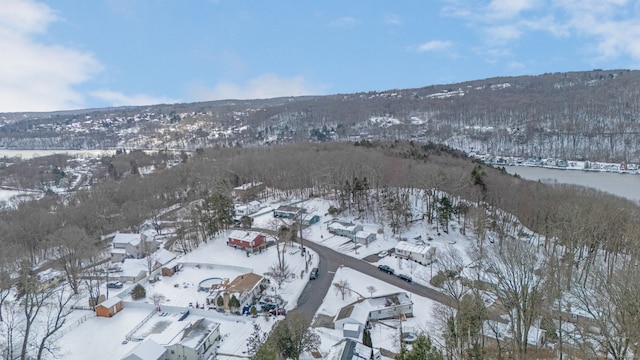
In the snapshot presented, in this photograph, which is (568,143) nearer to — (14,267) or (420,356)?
(420,356)

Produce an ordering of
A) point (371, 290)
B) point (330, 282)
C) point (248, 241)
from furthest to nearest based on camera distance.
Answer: point (248, 241)
point (330, 282)
point (371, 290)

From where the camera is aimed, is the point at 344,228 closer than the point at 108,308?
No

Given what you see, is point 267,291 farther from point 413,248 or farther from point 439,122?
point 439,122

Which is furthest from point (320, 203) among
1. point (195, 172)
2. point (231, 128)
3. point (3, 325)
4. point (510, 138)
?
point (231, 128)

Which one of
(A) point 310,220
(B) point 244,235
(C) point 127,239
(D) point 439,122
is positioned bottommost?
(A) point 310,220

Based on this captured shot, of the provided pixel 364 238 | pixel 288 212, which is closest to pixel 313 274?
pixel 364 238

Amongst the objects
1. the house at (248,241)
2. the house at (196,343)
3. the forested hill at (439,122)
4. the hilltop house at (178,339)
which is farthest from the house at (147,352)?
the forested hill at (439,122)

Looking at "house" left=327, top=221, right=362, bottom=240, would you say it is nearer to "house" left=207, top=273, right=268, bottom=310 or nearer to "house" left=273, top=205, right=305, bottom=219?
"house" left=273, top=205, right=305, bottom=219
